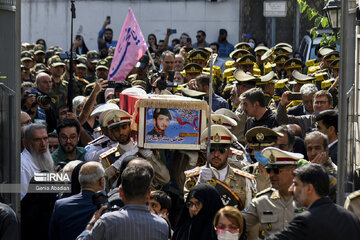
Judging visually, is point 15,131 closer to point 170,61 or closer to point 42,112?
point 42,112

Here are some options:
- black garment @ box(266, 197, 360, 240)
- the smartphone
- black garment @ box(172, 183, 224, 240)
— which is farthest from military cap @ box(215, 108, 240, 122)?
black garment @ box(266, 197, 360, 240)

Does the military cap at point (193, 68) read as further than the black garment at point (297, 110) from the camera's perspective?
Yes

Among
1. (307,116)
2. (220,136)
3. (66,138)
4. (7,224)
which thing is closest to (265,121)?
(307,116)

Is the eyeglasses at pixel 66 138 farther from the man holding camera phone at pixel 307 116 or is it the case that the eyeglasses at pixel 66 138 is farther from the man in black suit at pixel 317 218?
the man in black suit at pixel 317 218

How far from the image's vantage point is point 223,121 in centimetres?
1026

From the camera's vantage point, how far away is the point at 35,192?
28.7ft

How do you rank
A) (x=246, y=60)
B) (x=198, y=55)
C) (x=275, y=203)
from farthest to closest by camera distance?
(x=198, y=55), (x=246, y=60), (x=275, y=203)

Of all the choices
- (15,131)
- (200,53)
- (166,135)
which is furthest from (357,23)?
(200,53)

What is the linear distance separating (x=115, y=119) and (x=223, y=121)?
49.8 inches

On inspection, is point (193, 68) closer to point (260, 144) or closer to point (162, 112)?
point (162, 112)

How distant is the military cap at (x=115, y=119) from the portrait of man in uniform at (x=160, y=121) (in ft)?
1.08

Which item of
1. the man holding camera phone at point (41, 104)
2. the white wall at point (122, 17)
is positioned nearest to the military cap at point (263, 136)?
the man holding camera phone at point (41, 104)

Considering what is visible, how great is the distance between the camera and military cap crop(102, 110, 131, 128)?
984 centimetres

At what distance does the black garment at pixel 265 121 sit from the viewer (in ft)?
35.9
